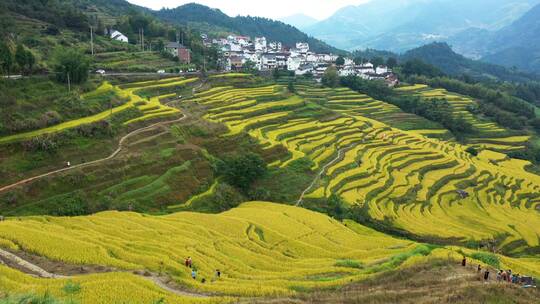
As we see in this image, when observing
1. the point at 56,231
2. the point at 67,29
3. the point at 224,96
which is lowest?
the point at 56,231

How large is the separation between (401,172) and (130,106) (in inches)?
924

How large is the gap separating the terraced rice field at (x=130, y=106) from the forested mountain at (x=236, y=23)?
101m

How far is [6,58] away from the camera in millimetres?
32062

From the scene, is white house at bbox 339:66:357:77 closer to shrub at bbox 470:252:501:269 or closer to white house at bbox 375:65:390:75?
white house at bbox 375:65:390:75

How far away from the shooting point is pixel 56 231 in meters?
18.1

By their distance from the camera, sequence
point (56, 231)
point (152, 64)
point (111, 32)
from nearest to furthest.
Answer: point (56, 231) < point (152, 64) < point (111, 32)

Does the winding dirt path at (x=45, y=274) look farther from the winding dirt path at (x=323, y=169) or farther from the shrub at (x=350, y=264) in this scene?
the winding dirt path at (x=323, y=169)

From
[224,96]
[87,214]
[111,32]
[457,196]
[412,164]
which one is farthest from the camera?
[111,32]

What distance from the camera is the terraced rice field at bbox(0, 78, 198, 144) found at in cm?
2728

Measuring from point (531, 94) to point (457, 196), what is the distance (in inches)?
3078

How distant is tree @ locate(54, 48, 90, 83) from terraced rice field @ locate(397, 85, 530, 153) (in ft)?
152

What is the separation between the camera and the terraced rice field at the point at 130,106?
27284 mm

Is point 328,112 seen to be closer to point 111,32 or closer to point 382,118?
point 382,118

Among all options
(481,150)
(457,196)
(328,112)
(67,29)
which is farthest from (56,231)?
(481,150)
